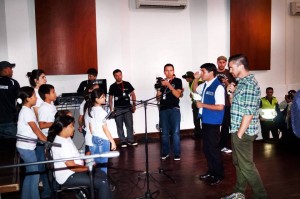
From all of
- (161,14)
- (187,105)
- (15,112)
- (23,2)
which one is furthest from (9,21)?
(187,105)

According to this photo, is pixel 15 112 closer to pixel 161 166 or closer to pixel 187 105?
pixel 161 166

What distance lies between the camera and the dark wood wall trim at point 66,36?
585 cm

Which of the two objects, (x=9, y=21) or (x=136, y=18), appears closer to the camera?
(x=9, y=21)

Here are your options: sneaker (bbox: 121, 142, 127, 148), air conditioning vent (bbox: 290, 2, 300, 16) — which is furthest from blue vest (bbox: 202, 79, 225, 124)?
air conditioning vent (bbox: 290, 2, 300, 16)

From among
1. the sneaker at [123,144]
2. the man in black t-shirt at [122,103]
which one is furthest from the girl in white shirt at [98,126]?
the sneaker at [123,144]

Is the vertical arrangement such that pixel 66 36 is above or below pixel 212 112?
above

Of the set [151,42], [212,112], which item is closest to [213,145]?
[212,112]

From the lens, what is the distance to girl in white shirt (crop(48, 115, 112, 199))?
271 centimetres

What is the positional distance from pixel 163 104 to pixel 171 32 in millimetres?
2500

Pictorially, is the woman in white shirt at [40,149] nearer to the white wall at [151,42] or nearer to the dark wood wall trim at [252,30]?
the white wall at [151,42]

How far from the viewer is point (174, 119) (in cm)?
492

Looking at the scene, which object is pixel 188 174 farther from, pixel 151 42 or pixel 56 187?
pixel 151 42

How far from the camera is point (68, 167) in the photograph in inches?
107

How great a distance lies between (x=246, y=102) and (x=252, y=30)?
4.86 meters
